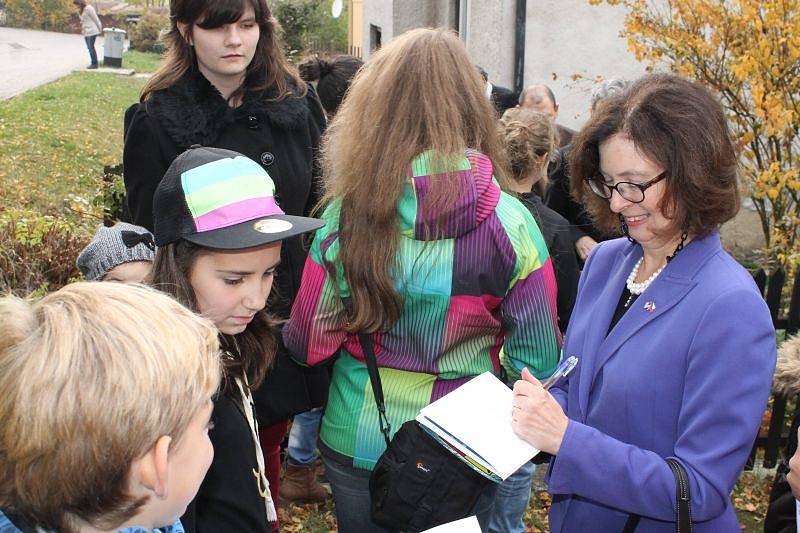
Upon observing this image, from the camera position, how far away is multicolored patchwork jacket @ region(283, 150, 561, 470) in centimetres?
245

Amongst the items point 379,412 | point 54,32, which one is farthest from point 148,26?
point 379,412

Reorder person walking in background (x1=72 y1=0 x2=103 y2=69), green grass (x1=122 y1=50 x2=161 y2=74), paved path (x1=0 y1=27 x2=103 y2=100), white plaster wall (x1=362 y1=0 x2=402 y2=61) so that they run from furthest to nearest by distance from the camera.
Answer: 1. green grass (x1=122 y1=50 x2=161 y2=74)
2. person walking in background (x1=72 y1=0 x2=103 y2=69)
3. paved path (x1=0 y1=27 x2=103 y2=100)
4. white plaster wall (x1=362 y1=0 x2=402 y2=61)

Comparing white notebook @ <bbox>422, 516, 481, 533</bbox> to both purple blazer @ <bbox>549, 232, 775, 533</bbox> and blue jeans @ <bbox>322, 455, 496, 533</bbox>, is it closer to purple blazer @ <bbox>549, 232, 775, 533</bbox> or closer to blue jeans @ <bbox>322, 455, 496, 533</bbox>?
purple blazer @ <bbox>549, 232, 775, 533</bbox>

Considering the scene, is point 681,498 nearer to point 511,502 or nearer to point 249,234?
point 249,234

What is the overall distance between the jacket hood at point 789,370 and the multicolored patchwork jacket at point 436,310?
66 centimetres

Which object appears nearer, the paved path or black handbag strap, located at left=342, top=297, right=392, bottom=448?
black handbag strap, located at left=342, top=297, right=392, bottom=448

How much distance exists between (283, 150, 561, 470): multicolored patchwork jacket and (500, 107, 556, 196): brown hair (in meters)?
1.49

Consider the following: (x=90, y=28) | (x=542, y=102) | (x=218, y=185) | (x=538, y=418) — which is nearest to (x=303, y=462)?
(x=538, y=418)

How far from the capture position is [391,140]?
2469 mm

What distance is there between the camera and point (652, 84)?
2314 millimetres

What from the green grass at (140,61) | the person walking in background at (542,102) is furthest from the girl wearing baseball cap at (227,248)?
the green grass at (140,61)

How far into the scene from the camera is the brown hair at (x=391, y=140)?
2.43 meters

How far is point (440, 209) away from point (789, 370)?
1145 mm

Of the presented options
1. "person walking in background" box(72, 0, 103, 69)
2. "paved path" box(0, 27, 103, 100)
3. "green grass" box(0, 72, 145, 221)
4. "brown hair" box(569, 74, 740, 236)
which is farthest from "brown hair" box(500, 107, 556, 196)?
"person walking in background" box(72, 0, 103, 69)
